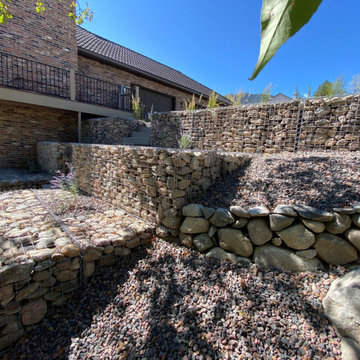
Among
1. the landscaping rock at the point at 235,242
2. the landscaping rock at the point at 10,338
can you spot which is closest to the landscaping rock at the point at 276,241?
the landscaping rock at the point at 235,242

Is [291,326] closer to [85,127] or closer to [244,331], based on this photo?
[244,331]

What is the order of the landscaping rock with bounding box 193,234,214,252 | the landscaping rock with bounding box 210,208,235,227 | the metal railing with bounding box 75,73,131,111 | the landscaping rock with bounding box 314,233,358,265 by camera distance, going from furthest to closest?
the metal railing with bounding box 75,73,131,111
the landscaping rock with bounding box 193,234,214,252
the landscaping rock with bounding box 210,208,235,227
the landscaping rock with bounding box 314,233,358,265

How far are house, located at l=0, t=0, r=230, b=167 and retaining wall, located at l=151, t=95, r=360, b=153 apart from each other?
14.5 feet

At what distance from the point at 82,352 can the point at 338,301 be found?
90.9 inches

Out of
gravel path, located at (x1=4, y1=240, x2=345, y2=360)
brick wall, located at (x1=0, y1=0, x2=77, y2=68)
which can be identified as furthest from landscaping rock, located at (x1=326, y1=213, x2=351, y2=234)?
brick wall, located at (x1=0, y1=0, x2=77, y2=68)

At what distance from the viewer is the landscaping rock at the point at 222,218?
8.68 feet

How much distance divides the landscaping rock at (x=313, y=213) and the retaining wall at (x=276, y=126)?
89.4 inches

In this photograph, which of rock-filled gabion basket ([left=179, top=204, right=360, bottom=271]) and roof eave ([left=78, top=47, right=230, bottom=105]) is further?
roof eave ([left=78, top=47, right=230, bottom=105])

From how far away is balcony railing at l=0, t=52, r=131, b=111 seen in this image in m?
7.11

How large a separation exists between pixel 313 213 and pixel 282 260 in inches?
23.5

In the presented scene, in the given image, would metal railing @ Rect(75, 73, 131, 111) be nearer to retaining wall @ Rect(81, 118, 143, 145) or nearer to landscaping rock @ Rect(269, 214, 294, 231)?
retaining wall @ Rect(81, 118, 143, 145)

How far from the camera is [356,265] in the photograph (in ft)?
6.96

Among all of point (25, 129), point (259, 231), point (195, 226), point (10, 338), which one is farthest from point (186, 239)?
point (25, 129)

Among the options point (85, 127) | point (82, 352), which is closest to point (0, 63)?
point (85, 127)
